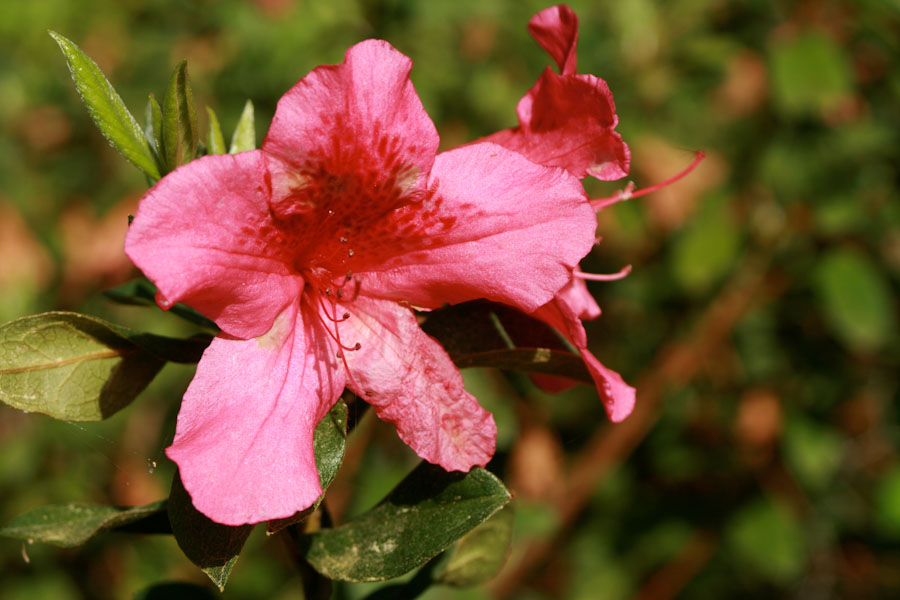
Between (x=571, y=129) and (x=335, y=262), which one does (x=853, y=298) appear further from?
(x=335, y=262)

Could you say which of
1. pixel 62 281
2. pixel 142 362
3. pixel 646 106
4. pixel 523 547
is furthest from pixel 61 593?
pixel 646 106

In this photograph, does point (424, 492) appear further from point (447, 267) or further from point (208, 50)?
point (208, 50)

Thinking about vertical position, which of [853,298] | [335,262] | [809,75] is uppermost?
[335,262]

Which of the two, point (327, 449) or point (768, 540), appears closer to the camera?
point (327, 449)

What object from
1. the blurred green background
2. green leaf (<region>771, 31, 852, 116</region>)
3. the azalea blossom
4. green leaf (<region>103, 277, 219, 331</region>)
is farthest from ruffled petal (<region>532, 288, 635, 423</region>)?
green leaf (<region>771, 31, 852, 116</region>)

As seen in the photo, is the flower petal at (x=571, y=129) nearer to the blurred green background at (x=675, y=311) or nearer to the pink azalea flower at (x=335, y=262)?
the pink azalea flower at (x=335, y=262)

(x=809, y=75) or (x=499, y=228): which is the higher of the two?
(x=499, y=228)

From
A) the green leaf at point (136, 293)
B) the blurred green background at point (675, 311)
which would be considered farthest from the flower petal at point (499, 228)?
the blurred green background at point (675, 311)

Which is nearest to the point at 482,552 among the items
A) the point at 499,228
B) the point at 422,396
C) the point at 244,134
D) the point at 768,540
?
the point at 422,396
